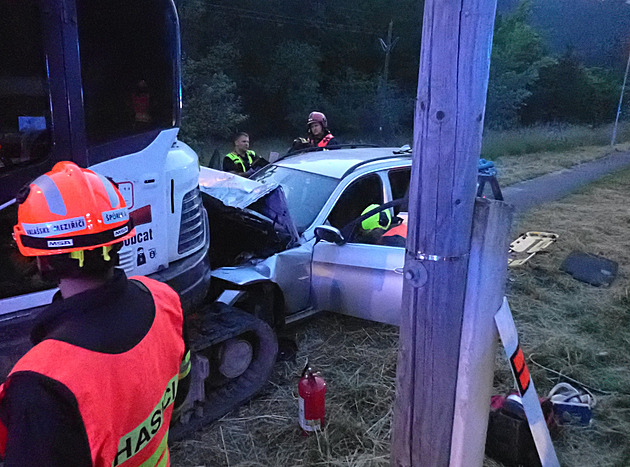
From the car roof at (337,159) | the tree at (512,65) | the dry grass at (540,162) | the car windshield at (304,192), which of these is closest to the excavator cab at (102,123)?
the car windshield at (304,192)

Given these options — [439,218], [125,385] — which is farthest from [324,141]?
[125,385]

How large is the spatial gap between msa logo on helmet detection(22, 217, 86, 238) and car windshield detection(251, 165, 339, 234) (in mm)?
3799

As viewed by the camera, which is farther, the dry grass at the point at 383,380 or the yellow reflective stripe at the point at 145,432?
the dry grass at the point at 383,380

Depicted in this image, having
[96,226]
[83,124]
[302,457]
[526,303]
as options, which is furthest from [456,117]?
[526,303]

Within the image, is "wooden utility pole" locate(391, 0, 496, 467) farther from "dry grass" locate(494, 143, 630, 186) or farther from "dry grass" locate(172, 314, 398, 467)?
"dry grass" locate(494, 143, 630, 186)

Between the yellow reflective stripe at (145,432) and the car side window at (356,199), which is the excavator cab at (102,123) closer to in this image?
the yellow reflective stripe at (145,432)

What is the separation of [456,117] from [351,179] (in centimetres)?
370

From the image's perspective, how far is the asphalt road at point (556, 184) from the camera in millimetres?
13719

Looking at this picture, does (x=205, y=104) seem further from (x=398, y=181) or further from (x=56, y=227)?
(x=56, y=227)

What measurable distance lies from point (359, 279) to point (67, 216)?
→ 3.53 metres

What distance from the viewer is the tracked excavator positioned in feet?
8.63

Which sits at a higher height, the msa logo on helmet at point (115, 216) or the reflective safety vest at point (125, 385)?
the msa logo on helmet at point (115, 216)

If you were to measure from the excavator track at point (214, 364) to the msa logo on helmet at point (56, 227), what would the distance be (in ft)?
7.40

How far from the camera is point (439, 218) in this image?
2.02 m
